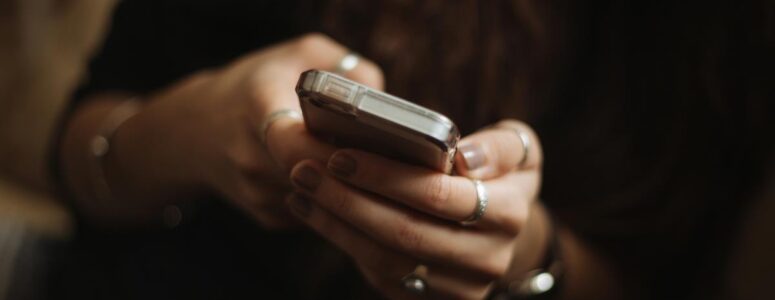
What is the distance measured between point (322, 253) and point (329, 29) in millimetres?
246

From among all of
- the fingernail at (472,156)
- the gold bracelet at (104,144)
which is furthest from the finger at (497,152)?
the gold bracelet at (104,144)

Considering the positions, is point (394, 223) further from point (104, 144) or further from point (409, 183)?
A: point (104, 144)

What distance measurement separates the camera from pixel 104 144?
2.10 feet

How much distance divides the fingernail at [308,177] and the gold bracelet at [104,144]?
12.9 inches

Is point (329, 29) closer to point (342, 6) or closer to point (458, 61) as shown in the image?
point (342, 6)

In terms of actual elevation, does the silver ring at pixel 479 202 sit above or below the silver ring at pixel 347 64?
below

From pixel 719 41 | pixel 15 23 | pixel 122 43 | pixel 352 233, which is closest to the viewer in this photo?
pixel 352 233

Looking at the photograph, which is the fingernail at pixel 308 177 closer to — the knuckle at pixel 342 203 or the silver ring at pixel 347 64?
the knuckle at pixel 342 203

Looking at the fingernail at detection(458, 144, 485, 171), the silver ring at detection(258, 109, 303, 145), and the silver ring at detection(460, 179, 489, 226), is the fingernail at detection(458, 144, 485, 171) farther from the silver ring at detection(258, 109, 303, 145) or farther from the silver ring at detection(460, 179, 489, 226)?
the silver ring at detection(258, 109, 303, 145)

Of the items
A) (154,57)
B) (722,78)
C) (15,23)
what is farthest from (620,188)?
(15,23)

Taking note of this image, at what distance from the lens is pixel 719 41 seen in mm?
578

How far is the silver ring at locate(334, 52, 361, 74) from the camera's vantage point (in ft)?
1.62

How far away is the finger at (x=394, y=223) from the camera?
39 centimetres

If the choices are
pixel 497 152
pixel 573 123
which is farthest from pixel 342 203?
pixel 573 123
